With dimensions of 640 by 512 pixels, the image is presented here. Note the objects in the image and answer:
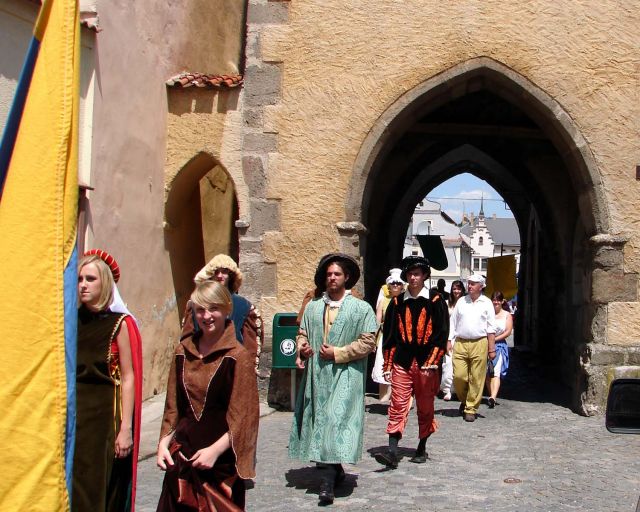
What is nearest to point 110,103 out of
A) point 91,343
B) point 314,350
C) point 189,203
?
point 189,203

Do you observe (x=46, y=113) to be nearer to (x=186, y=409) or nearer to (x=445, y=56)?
(x=186, y=409)

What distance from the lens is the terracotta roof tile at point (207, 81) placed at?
10.1 meters

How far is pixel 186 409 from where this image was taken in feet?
13.0

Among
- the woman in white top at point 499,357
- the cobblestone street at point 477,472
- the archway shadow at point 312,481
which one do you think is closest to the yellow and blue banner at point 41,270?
the cobblestone street at point 477,472

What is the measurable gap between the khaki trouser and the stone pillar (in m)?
1.06

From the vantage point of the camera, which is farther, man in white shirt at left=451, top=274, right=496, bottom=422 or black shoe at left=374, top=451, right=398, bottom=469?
man in white shirt at left=451, top=274, right=496, bottom=422

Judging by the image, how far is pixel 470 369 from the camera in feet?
30.4

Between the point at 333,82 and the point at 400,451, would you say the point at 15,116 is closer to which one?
the point at 400,451

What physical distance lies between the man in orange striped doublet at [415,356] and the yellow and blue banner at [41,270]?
4.33m

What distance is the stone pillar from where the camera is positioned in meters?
9.30

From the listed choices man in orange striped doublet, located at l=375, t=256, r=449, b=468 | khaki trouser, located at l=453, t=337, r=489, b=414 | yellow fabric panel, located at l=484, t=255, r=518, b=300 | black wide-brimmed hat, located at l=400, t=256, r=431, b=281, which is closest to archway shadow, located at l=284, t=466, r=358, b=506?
man in orange striped doublet, located at l=375, t=256, r=449, b=468

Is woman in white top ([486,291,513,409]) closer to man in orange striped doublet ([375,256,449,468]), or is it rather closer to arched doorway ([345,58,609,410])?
arched doorway ([345,58,609,410])

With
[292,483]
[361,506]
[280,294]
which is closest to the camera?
[361,506]

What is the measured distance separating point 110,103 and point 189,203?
9.51 feet
